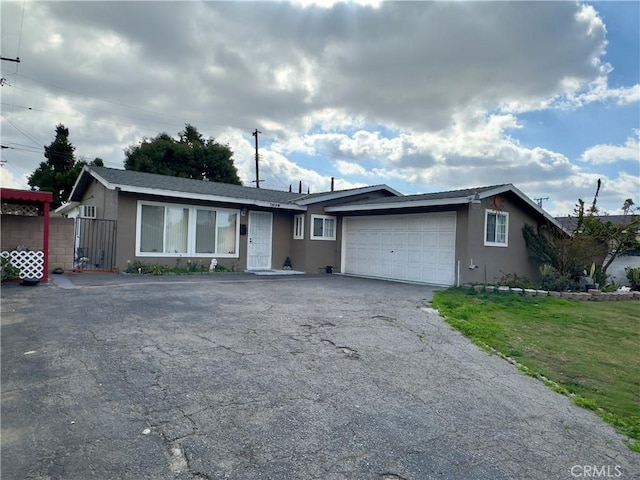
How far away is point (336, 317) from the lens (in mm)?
7094

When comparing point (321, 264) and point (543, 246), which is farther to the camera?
point (321, 264)

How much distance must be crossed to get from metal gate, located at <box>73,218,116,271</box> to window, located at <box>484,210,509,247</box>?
477 inches

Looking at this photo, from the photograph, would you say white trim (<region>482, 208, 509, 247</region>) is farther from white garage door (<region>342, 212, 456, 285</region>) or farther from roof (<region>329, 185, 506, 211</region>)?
white garage door (<region>342, 212, 456, 285</region>)

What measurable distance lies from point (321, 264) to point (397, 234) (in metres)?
3.45

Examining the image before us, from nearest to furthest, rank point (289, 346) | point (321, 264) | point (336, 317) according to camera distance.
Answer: point (289, 346)
point (336, 317)
point (321, 264)

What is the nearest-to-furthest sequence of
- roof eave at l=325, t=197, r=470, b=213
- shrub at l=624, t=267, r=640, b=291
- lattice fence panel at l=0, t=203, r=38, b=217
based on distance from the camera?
1. lattice fence panel at l=0, t=203, r=38, b=217
2. roof eave at l=325, t=197, r=470, b=213
3. shrub at l=624, t=267, r=640, b=291

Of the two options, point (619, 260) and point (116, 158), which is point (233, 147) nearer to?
point (116, 158)

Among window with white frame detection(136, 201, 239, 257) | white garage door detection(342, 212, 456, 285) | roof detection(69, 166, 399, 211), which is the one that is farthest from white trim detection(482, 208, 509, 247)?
window with white frame detection(136, 201, 239, 257)

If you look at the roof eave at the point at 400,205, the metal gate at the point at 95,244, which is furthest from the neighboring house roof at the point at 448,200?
the metal gate at the point at 95,244

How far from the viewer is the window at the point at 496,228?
12.8m

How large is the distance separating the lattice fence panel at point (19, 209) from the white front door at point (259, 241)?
6.87m

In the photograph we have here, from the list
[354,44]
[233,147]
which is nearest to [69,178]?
[233,147]

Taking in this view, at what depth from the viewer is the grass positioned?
165 inches

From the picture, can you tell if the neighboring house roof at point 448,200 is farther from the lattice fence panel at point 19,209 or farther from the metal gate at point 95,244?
the lattice fence panel at point 19,209
